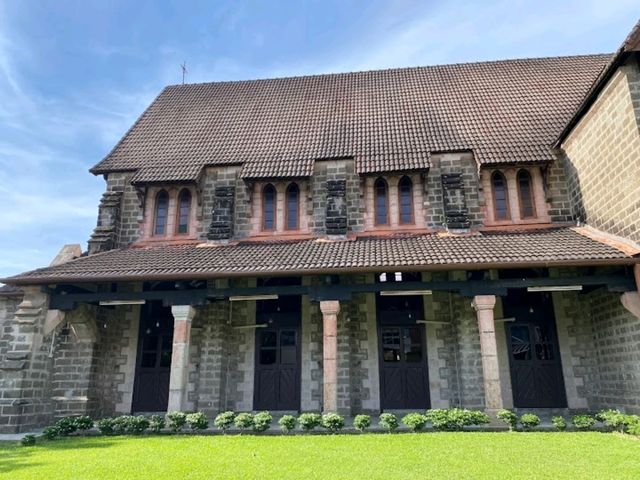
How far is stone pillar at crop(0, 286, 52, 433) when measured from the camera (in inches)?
430

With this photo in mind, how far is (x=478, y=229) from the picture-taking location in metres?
13.8

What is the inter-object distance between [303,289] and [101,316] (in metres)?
6.51

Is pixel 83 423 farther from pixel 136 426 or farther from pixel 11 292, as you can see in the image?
pixel 11 292

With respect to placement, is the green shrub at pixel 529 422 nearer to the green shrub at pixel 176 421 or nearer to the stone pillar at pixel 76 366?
the green shrub at pixel 176 421

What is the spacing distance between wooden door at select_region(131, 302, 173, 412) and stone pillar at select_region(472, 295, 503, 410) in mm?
8711

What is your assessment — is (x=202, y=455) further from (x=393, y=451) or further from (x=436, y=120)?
(x=436, y=120)

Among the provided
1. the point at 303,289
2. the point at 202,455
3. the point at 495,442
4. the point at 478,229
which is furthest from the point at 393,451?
the point at 478,229

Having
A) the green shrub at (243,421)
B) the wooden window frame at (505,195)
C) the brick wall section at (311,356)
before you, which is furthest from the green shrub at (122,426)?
the wooden window frame at (505,195)

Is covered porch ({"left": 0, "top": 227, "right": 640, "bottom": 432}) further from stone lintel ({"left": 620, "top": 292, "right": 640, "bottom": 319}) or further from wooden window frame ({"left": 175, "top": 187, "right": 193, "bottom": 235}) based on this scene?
wooden window frame ({"left": 175, "top": 187, "right": 193, "bottom": 235})

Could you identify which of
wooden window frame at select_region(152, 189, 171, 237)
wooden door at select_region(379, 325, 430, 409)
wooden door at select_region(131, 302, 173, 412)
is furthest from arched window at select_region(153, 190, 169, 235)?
wooden door at select_region(379, 325, 430, 409)

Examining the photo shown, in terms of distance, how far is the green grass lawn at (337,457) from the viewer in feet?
20.7

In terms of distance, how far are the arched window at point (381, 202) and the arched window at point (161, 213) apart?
6749 millimetres

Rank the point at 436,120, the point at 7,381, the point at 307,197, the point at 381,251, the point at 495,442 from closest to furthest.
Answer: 1. the point at 495,442
2. the point at 7,381
3. the point at 381,251
4. the point at 307,197
5. the point at 436,120

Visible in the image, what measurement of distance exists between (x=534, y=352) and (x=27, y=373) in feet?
42.5
